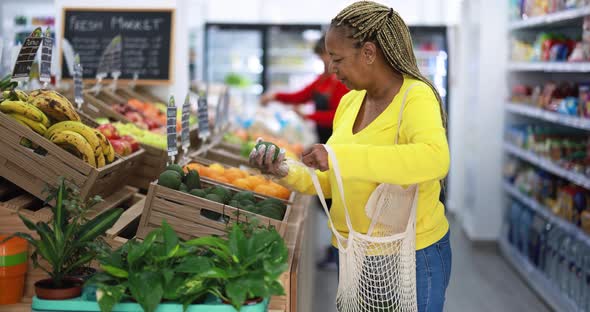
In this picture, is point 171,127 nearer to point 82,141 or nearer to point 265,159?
point 82,141

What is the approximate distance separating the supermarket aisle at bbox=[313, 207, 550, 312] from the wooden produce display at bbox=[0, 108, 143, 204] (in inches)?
113

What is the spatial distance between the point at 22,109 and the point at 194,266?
102 centimetres

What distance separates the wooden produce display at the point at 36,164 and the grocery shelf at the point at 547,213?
309 cm

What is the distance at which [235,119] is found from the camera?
678 centimetres

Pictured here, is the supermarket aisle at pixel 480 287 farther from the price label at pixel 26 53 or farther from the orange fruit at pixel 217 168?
the price label at pixel 26 53

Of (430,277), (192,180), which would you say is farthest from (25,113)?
(430,277)

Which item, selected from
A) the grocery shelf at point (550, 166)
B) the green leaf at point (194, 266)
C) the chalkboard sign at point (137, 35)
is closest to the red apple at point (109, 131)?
the green leaf at point (194, 266)

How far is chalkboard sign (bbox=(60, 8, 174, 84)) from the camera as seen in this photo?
5219 millimetres

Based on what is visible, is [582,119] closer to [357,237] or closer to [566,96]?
[566,96]

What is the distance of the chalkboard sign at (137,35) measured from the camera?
522 cm

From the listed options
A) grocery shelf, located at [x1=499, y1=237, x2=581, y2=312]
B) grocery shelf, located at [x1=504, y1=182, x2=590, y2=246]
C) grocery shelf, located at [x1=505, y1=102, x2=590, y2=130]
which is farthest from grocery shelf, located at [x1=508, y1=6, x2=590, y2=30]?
grocery shelf, located at [x1=499, y1=237, x2=581, y2=312]

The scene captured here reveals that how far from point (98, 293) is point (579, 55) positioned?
3.87 meters

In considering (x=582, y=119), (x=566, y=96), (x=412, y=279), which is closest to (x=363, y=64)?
(x=412, y=279)

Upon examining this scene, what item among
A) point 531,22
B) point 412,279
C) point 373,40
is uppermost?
point 531,22
